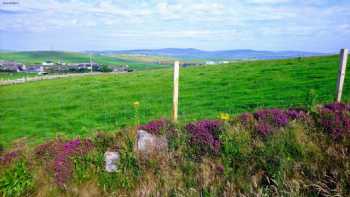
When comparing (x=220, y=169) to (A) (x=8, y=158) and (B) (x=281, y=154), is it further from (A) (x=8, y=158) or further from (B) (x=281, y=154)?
(A) (x=8, y=158)

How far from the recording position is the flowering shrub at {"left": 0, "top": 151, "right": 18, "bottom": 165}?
20.5 ft

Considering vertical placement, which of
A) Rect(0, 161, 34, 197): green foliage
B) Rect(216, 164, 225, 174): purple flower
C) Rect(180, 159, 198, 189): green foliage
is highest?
Rect(216, 164, 225, 174): purple flower

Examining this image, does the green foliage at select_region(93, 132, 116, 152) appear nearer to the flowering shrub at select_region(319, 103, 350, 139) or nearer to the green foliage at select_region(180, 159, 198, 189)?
the green foliage at select_region(180, 159, 198, 189)

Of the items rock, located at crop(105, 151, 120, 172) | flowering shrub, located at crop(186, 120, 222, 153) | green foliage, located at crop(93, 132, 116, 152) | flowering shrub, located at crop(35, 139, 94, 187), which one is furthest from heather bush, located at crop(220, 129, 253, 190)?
flowering shrub, located at crop(35, 139, 94, 187)

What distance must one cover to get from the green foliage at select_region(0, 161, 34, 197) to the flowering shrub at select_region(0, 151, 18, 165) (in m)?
0.57

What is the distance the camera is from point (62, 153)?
6.38 meters

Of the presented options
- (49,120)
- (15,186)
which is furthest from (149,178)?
(49,120)

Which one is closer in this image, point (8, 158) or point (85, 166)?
point (85, 166)

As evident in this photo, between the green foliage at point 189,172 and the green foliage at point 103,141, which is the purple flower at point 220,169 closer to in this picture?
the green foliage at point 189,172

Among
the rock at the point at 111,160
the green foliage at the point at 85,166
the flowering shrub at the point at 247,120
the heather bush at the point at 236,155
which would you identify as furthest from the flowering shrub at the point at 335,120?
the green foliage at the point at 85,166

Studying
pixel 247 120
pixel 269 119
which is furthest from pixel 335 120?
pixel 247 120

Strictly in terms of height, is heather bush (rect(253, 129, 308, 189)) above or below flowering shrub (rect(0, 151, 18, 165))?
above

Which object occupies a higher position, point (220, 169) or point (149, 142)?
point (149, 142)

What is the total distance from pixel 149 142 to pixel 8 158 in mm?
3317
